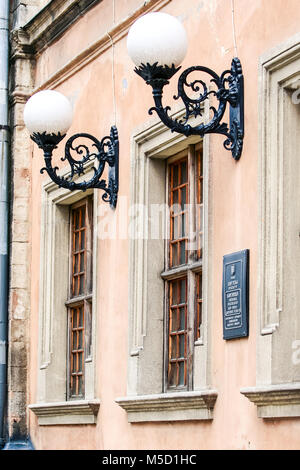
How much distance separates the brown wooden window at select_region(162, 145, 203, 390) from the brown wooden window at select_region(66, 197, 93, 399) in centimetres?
170

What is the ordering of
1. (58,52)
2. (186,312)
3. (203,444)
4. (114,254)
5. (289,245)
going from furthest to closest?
(58,52) → (114,254) → (186,312) → (203,444) → (289,245)

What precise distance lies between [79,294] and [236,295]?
3.70m

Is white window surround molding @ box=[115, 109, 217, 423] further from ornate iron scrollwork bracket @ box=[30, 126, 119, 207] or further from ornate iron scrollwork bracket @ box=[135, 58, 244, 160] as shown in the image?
ornate iron scrollwork bracket @ box=[135, 58, 244, 160]

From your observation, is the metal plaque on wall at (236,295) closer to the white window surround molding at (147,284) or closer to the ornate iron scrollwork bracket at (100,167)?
the white window surround molding at (147,284)

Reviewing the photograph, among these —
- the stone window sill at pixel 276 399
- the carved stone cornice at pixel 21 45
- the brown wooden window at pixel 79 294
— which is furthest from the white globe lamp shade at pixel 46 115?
the carved stone cornice at pixel 21 45

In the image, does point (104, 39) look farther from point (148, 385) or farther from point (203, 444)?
point (203, 444)

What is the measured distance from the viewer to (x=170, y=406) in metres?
8.91

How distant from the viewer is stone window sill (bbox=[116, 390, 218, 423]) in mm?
8383

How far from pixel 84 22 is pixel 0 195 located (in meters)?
2.17

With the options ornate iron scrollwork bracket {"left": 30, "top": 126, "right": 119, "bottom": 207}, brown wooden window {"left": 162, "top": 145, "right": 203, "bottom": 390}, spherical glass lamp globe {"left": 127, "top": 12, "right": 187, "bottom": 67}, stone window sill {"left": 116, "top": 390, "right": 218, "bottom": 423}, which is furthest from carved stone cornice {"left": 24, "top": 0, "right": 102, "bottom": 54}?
stone window sill {"left": 116, "top": 390, "right": 218, "bottom": 423}

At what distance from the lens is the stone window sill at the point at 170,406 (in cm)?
838
